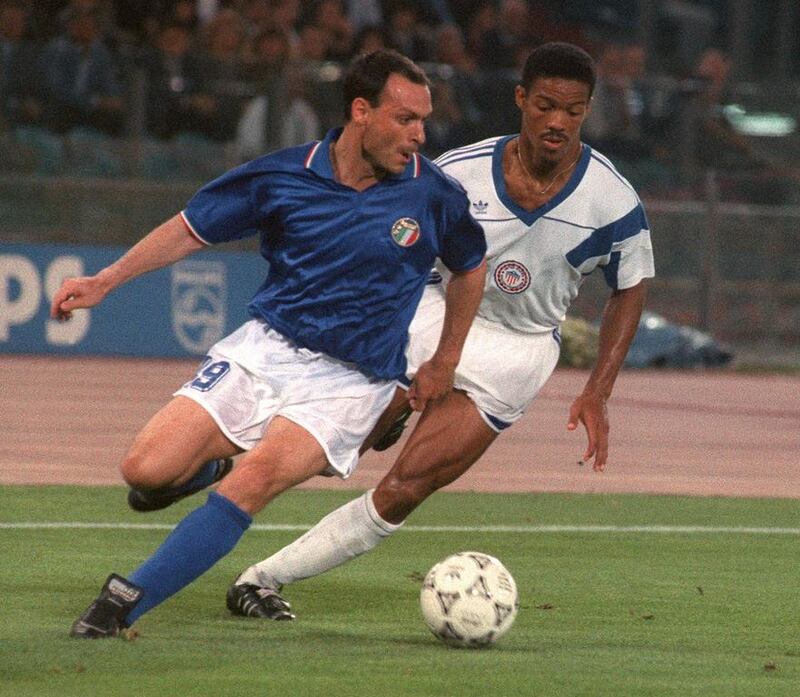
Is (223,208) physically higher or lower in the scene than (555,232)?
higher

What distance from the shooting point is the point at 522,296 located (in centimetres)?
697

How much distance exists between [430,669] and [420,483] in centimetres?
121

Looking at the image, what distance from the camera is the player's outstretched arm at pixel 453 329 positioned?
21.2 feet

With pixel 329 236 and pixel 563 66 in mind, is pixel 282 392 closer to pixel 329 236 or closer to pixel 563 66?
pixel 329 236

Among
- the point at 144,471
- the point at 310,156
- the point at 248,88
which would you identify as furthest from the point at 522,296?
the point at 248,88

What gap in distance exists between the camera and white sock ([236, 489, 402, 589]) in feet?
21.7

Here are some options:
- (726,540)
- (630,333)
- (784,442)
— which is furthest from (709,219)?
(630,333)

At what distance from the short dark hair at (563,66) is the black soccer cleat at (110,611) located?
90.1 inches

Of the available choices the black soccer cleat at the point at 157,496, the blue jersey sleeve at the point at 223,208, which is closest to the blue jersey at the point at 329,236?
the blue jersey sleeve at the point at 223,208

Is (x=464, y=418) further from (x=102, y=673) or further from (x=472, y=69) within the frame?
(x=472, y=69)

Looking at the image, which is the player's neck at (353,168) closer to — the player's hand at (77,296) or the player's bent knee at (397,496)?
the player's hand at (77,296)

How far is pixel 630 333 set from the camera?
22.7 feet

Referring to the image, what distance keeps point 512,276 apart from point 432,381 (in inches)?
25.4

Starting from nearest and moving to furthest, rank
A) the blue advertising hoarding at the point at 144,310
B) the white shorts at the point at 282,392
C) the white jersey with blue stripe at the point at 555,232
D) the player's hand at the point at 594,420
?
1. the white shorts at the point at 282,392
2. the player's hand at the point at 594,420
3. the white jersey with blue stripe at the point at 555,232
4. the blue advertising hoarding at the point at 144,310
